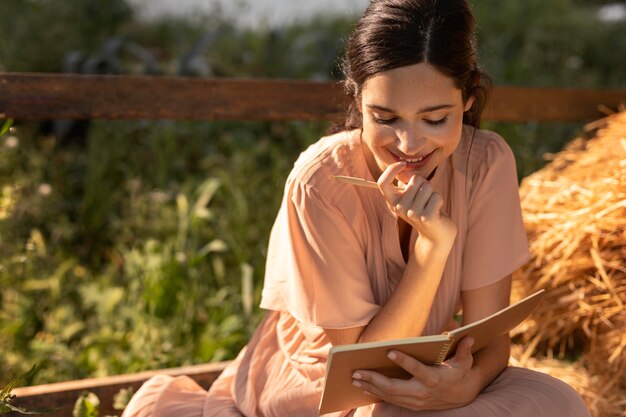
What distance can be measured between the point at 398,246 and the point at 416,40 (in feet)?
1.61

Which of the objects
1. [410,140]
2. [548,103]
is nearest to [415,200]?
[410,140]

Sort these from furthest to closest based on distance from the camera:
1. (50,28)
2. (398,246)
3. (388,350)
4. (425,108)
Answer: (50,28) → (398,246) → (425,108) → (388,350)

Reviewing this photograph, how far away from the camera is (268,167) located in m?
4.60

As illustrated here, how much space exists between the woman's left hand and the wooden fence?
28.8 inches

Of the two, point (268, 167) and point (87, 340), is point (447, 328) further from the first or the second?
point (268, 167)

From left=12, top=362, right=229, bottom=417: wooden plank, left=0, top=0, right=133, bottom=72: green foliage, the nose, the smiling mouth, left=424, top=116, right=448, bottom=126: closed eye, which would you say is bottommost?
left=12, top=362, right=229, bottom=417: wooden plank

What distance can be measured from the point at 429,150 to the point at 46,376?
5.35ft

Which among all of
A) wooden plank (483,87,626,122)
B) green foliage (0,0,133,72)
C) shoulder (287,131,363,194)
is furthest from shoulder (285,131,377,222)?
green foliage (0,0,133,72)

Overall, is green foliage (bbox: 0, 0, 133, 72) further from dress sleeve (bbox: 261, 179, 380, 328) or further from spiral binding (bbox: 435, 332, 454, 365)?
spiral binding (bbox: 435, 332, 454, 365)

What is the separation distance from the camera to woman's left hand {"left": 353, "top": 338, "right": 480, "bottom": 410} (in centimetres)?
170

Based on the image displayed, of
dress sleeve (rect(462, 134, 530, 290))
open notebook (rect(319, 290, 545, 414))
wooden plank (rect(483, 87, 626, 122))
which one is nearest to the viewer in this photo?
open notebook (rect(319, 290, 545, 414))

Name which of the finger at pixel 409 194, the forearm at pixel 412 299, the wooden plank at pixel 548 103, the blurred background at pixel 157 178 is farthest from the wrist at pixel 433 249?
the wooden plank at pixel 548 103

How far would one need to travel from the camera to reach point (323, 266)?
1890 millimetres

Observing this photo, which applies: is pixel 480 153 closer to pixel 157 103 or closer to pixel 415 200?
pixel 415 200
